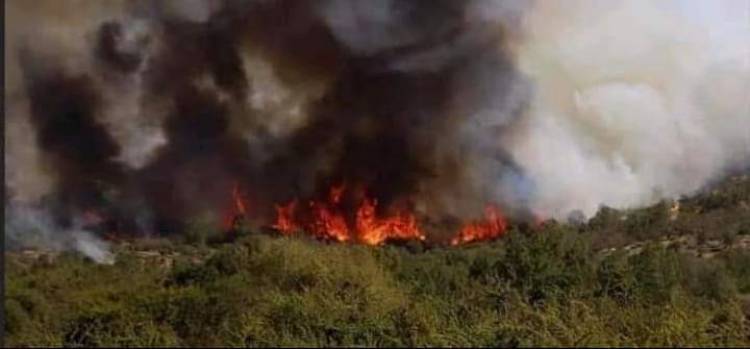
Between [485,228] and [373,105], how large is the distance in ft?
5.79

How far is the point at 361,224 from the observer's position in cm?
1295

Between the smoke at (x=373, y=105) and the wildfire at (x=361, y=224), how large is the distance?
14cm

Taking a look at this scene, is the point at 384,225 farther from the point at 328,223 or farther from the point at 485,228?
the point at 485,228

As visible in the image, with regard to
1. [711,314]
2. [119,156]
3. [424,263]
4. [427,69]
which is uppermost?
[427,69]

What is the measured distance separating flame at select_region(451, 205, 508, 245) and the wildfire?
0.42m

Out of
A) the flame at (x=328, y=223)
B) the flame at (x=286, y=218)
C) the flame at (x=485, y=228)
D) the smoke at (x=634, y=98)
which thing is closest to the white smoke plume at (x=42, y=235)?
the flame at (x=286, y=218)

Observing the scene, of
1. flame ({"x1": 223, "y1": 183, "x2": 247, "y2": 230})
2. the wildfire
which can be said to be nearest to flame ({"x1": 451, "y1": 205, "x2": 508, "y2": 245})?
the wildfire

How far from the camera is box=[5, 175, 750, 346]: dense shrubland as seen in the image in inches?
466

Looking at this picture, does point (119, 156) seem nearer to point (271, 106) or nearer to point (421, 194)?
point (271, 106)

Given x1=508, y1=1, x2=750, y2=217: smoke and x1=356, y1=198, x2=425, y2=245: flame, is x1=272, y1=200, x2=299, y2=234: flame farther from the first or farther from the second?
x1=508, y1=1, x2=750, y2=217: smoke

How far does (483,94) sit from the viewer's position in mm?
13070

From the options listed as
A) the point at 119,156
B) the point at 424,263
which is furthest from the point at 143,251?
the point at 424,263

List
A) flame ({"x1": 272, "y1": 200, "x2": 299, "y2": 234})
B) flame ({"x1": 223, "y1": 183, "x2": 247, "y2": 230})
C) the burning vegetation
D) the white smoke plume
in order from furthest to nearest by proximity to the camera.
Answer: flame ({"x1": 272, "y1": 200, "x2": 299, "y2": 234}) → flame ({"x1": 223, "y1": 183, "x2": 247, "y2": 230}) → the burning vegetation → the white smoke plume

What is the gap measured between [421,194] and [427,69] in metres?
1.35
